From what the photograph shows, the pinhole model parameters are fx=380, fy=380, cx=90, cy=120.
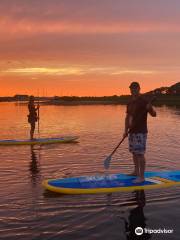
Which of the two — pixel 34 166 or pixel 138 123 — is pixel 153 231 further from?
pixel 34 166

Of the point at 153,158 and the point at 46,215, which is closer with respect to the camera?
the point at 46,215

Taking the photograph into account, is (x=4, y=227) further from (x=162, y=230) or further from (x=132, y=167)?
(x=132, y=167)

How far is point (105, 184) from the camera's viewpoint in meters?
9.54

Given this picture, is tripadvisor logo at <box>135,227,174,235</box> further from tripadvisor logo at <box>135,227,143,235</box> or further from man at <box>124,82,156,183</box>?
man at <box>124,82,156,183</box>

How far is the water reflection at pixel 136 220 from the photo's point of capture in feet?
22.1

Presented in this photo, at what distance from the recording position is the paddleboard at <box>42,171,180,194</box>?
30.4 ft

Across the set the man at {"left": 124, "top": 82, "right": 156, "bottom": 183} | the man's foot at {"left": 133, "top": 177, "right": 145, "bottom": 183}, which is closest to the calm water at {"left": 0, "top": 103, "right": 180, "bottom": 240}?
the man's foot at {"left": 133, "top": 177, "right": 145, "bottom": 183}

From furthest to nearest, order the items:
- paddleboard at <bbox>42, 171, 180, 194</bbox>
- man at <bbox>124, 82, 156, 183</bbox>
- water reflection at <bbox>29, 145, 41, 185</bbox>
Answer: water reflection at <bbox>29, 145, 41, 185</bbox>
man at <bbox>124, 82, 156, 183</bbox>
paddleboard at <bbox>42, 171, 180, 194</bbox>

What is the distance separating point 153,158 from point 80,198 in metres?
6.33

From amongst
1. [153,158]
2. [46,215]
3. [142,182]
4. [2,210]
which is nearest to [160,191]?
[142,182]

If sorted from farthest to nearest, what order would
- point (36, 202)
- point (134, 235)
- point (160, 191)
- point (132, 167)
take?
point (132, 167) → point (160, 191) → point (36, 202) → point (134, 235)

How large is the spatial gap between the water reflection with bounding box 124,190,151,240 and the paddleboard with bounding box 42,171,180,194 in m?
0.53

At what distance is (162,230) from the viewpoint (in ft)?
22.9

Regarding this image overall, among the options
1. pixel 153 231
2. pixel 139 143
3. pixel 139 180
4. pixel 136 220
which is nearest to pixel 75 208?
pixel 136 220
